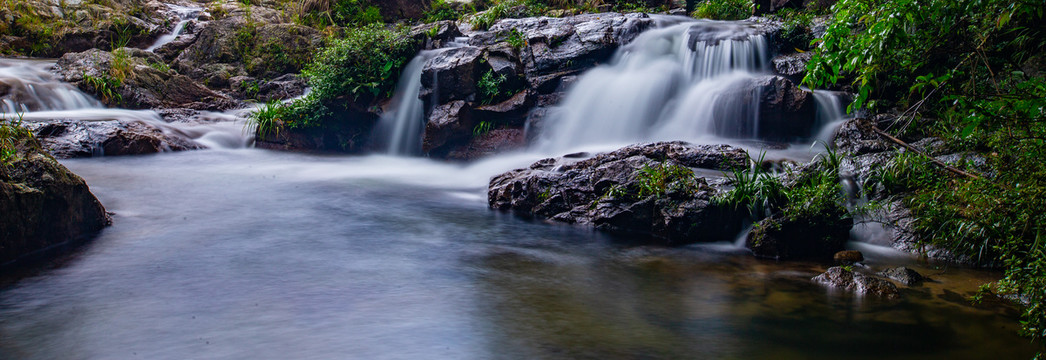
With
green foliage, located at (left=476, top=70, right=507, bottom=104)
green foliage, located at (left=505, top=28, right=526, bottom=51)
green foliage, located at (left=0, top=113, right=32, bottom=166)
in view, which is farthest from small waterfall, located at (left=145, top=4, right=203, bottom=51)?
green foliage, located at (left=0, top=113, right=32, bottom=166)

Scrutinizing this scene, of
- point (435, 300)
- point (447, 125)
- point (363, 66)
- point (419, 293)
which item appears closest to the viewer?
point (435, 300)

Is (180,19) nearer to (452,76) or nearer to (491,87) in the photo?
(452,76)

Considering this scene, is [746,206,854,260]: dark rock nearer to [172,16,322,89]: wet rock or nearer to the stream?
the stream

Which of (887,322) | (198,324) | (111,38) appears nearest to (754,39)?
(887,322)

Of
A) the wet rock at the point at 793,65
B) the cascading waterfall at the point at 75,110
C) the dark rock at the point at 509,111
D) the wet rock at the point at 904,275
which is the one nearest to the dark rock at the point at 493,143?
the dark rock at the point at 509,111

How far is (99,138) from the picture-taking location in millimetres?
11469

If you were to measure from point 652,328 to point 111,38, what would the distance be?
19.2 meters

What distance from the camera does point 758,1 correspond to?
15.7m

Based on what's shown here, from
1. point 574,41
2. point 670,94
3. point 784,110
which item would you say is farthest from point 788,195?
point 574,41

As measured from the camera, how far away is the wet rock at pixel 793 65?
1088cm

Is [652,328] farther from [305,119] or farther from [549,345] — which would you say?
[305,119]

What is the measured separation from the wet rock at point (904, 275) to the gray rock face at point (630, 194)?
163 cm

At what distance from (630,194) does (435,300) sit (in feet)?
11.0

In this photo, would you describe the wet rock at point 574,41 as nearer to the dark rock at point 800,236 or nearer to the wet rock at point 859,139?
the wet rock at point 859,139
